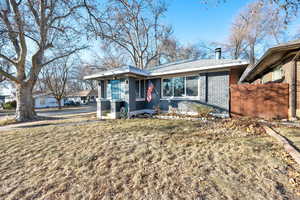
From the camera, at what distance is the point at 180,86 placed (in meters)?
8.25

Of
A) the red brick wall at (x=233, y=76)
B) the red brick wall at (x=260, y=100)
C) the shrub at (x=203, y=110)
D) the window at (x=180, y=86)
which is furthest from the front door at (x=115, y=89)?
the red brick wall at (x=260, y=100)

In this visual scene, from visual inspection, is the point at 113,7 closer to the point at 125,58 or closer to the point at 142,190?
the point at 142,190

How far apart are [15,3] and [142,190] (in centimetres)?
1109

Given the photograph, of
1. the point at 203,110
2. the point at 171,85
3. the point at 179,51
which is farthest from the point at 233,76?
the point at 179,51

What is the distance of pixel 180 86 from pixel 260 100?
4.05 m

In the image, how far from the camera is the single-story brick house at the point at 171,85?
7.05 metres

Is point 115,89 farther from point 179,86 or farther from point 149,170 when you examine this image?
point 149,170

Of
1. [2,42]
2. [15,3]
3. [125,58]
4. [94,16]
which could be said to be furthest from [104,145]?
[125,58]

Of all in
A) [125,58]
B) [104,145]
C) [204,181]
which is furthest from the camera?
[125,58]

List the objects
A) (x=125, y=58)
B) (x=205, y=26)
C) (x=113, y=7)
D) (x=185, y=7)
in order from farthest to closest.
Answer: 1. (x=125, y=58)
2. (x=205, y=26)
3. (x=185, y=7)
4. (x=113, y=7)

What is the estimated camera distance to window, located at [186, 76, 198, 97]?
7.79m

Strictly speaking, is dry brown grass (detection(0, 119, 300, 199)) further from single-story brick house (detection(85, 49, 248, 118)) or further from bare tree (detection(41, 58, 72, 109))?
bare tree (detection(41, 58, 72, 109))

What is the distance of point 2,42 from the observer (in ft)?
23.8

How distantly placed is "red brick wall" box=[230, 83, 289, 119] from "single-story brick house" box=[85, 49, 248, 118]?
0.49 metres
